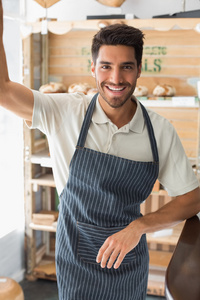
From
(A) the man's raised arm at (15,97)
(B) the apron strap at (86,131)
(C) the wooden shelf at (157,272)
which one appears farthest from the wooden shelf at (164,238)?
(A) the man's raised arm at (15,97)

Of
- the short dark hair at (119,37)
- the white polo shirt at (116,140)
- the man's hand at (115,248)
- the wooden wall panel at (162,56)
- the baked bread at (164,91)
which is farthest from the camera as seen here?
the wooden wall panel at (162,56)

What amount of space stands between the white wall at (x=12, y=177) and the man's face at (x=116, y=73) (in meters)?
1.63

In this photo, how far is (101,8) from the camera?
3.14 meters

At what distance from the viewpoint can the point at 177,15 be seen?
8.59 ft

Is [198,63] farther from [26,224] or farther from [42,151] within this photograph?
[26,224]

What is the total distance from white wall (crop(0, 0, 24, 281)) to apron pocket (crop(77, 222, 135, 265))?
1604mm

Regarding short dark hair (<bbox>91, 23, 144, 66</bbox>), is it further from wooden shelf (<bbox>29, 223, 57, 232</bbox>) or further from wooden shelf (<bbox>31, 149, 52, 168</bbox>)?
wooden shelf (<bbox>29, 223, 57, 232</bbox>)

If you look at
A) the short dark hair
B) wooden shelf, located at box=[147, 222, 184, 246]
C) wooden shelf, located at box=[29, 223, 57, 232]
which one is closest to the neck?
the short dark hair

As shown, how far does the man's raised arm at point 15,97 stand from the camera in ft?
3.90

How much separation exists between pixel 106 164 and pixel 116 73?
1.12 ft

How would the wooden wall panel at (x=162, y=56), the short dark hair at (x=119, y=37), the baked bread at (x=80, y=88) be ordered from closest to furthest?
the short dark hair at (x=119, y=37) → the baked bread at (x=80, y=88) → the wooden wall panel at (x=162, y=56)

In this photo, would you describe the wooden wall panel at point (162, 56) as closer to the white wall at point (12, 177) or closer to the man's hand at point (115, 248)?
the white wall at point (12, 177)

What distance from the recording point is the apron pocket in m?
1.47

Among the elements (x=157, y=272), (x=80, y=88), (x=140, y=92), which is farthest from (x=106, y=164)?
(x=157, y=272)
